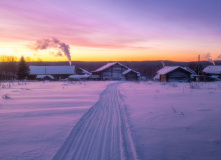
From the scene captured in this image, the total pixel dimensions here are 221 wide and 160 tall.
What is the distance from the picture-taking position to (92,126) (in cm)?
543

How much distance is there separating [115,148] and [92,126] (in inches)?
66.5

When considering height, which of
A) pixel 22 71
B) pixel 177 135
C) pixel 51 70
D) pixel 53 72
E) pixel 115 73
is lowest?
pixel 177 135

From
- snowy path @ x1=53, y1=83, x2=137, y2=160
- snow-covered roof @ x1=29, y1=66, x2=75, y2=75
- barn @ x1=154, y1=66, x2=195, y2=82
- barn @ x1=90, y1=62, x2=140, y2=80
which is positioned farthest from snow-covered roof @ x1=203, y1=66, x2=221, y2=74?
snowy path @ x1=53, y1=83, x2=137, y2=160

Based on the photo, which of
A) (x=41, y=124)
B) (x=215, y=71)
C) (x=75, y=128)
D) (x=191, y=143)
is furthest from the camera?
(x=215, y=71)

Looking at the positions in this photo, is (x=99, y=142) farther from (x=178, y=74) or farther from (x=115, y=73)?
(x=115, y=73)

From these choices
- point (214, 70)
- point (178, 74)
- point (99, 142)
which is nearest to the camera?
point (99, 142)

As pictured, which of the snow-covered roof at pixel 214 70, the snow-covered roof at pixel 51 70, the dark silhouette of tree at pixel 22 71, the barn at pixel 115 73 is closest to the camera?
the barn at pixel 115 73

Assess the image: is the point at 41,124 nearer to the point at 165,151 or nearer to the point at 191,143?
the point at 165,151

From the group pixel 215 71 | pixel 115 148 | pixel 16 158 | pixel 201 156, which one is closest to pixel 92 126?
pixel 115 148

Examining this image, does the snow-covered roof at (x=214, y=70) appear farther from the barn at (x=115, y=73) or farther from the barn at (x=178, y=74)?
the barn at (x=115, y=73)

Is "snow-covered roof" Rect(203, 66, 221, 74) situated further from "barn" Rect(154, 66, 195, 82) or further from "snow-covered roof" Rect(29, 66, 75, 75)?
"snow-covered roof" Rect(29, 66, 75, 75)

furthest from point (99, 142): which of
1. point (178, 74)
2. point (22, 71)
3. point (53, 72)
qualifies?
point (53, 72)

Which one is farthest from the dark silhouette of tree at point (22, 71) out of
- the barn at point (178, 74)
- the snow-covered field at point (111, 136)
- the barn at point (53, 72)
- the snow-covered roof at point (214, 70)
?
the snow-covered roof at point (214, 70)

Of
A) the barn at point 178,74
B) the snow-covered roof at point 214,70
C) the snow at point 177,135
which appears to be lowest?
the snow at point 177,135
